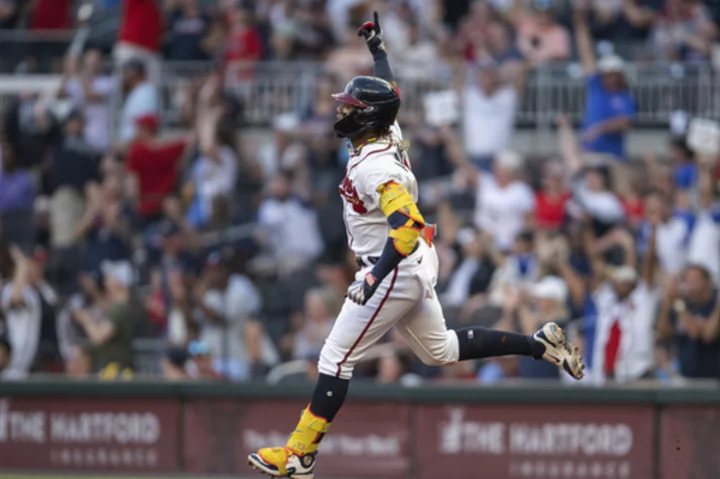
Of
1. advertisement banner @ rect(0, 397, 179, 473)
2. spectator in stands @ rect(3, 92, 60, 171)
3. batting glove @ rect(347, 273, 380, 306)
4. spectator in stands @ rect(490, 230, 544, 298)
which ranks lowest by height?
advertisement banner @ rect(0, 397, 179, 473)

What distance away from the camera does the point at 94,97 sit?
14516mm

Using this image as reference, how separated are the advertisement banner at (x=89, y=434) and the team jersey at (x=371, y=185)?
431cm

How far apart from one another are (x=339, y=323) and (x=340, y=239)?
5.67 m

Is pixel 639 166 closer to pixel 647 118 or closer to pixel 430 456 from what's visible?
pixel 647 118

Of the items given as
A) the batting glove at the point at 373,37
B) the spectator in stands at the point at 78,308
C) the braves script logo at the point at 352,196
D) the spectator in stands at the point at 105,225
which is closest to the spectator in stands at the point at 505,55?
the spectator in stands at the point at 105,225

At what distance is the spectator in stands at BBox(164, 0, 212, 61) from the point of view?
49.2ft

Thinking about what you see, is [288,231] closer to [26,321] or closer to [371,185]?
[26,321]

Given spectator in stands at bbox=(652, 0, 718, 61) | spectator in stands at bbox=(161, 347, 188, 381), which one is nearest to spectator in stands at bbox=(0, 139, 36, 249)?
spectator in stands at bbox=(161, 347, 188, 381)

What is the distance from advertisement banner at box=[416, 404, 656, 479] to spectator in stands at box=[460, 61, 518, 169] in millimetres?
3489

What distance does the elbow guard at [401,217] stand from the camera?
267 inches

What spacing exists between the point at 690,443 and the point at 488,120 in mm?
4492

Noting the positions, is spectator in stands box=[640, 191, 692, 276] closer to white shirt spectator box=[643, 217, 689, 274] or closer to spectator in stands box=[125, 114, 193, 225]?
white shirt spectator box=[643, 217, 689, 274]

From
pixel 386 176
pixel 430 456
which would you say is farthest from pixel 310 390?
pixel 386 176

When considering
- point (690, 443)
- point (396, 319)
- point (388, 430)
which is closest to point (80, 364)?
point (388, 430)
